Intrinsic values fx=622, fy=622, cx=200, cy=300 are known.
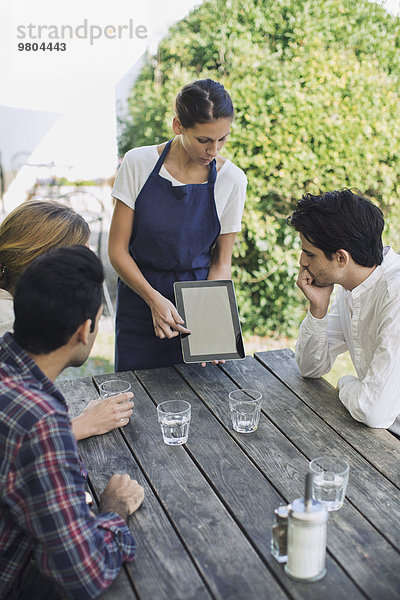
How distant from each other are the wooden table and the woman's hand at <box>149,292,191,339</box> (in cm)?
18

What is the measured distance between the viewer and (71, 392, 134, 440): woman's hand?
1830 millimetres

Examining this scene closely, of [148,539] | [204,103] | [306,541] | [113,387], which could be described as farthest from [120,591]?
[204,103]

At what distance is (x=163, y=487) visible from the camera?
5.17ft

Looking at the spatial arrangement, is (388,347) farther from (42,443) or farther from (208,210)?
(42,443)

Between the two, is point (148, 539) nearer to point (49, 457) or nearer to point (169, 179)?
point (49, 457)

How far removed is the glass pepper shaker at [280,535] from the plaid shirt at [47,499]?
33cm

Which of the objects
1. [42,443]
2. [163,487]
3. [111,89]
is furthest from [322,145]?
[42,443]

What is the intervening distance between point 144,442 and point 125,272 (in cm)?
80

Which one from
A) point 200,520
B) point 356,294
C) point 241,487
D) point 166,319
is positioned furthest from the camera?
point 166,319

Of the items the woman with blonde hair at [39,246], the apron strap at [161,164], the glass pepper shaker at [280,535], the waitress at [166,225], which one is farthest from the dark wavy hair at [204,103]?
the glass pepper shaker at [280,535]

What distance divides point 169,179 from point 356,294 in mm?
849

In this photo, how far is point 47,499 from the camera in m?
1.16

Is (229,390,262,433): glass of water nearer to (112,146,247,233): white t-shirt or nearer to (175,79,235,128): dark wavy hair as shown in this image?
(112,146,247,233): white t-shirt

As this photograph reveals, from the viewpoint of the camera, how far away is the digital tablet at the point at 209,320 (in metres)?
2.25
